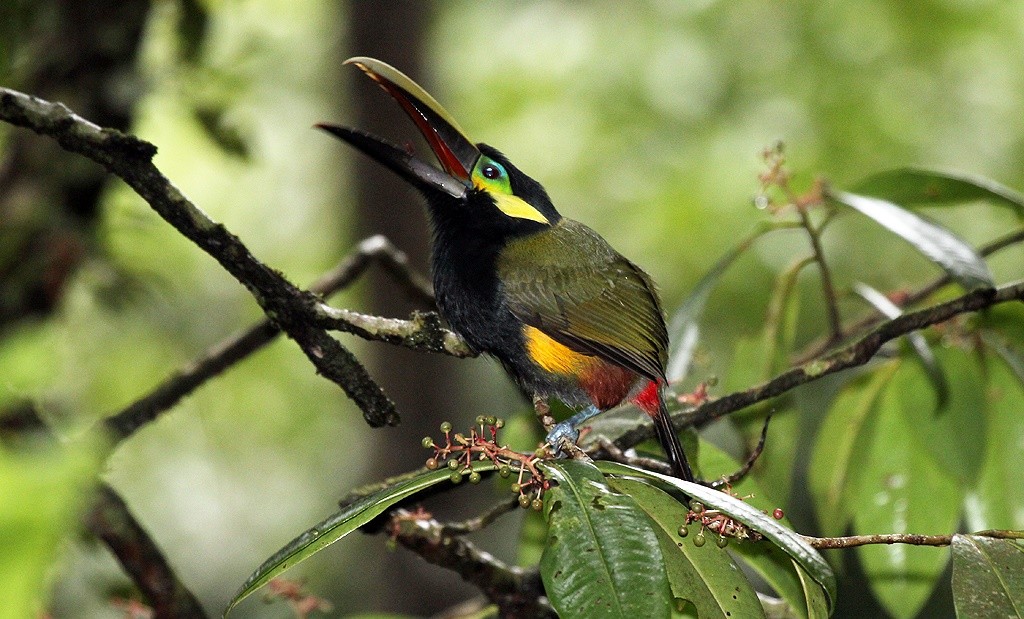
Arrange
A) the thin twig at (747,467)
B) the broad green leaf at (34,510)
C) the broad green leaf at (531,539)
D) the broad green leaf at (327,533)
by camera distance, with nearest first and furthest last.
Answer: the broad green leaf at (34,510)
the broad green leaf at (327,533)
the thin twig at (747,467)
the broad green leaf at (531,539)

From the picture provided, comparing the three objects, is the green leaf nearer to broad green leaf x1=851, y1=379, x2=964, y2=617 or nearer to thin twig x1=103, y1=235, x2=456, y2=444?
broad green leaf x1=851, y1=379, x2=964, y2=617

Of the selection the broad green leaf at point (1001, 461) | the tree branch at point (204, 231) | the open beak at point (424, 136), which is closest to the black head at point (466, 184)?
the open beak at point (424, 136)

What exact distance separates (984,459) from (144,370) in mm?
4409

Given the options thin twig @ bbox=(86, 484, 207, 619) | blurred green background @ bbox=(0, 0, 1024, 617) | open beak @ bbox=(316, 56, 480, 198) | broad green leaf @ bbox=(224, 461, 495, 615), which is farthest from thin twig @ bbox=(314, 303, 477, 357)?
blurred green background @ bbox=(0, 0, 1024, 617)

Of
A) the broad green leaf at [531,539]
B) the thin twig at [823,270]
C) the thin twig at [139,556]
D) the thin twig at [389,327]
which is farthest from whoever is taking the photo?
the broad green leaf at [531,539]

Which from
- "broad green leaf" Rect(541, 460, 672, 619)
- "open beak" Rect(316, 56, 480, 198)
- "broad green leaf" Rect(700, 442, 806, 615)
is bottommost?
"broad green leaf" Rect(700, 442, 806, 615)

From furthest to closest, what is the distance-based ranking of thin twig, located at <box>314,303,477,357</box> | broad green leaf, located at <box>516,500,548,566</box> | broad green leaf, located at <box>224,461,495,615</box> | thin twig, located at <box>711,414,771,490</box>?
broad green leaf, located at <box>516,500,548,566</box>
thin twig, located at <box>314,303,477,357</box>
thin twig, located at <box>711,414,771,490</box>
broad green leaf, located at <box>224,461,495,615</box>

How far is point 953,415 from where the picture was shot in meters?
2.26

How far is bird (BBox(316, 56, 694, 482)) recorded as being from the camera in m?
2.15

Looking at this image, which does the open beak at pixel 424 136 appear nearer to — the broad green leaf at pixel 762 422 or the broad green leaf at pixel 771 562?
the broad green leaf at pixel 762 422

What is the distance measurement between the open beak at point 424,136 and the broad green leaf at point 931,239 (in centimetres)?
82

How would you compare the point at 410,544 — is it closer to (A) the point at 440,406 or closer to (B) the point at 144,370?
(A) the point at 440,406

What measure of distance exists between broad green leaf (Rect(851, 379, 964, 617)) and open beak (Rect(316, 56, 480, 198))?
1116 millimetres

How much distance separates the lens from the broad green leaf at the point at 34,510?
0.54m
